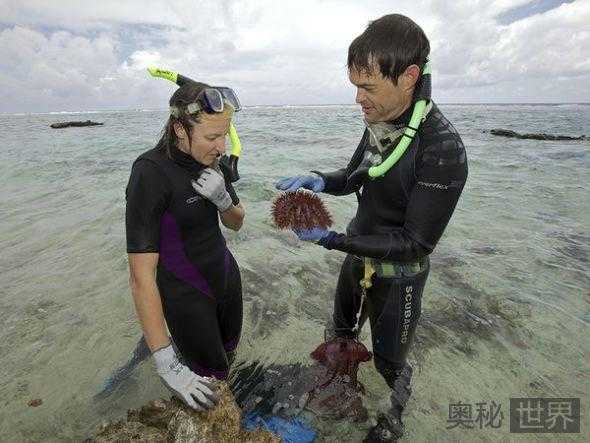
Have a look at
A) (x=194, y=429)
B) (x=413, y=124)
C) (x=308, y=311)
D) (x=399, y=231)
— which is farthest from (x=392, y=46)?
(x=308, y=311)

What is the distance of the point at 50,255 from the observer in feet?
23.6

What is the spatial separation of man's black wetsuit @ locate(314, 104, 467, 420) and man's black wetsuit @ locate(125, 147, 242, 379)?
3.35 feet

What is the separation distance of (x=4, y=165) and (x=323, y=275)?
17741 millimetres

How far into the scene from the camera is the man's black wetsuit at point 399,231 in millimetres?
2486

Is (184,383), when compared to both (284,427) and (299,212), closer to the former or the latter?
(299,212)

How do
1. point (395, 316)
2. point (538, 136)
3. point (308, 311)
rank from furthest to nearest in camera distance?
point (538, 136), point (308, 311), point (395, 316)

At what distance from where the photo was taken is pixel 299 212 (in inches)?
111

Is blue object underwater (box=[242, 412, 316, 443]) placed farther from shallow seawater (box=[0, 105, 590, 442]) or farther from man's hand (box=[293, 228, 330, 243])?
man's hand (box=[293, 228, 330, 243])

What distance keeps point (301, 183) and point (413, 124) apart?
1050mm

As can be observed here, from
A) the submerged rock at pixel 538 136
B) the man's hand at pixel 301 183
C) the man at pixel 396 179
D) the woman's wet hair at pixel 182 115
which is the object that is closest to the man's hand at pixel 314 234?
the man at pixel 396 179

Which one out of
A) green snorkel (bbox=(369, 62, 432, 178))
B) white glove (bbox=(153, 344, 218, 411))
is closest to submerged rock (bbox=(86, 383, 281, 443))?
white glove (bbox=(153, 344, 218, 411))

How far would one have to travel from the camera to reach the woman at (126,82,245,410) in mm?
2465

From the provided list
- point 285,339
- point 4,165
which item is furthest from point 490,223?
point 4,165

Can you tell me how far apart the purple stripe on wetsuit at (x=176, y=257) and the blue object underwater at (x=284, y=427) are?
1.49 m
